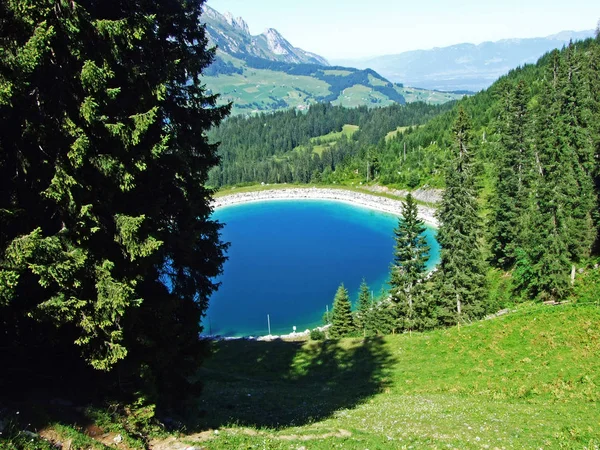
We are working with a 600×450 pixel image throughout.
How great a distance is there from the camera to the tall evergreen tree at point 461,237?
1469 inches

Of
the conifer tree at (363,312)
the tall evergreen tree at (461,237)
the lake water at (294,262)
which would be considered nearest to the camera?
the tall evergreen tree at (461,237)

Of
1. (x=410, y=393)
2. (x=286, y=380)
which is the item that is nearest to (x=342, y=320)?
(x=286, y=380)

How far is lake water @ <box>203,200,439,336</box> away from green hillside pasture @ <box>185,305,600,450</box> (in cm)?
4156

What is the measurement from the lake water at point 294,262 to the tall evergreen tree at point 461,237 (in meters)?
38.4

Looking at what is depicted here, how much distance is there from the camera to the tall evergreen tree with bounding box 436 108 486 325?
37312 millimetres

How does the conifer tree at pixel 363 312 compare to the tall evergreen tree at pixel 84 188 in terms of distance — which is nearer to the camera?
the tall evergreen tree at pixel 84 188

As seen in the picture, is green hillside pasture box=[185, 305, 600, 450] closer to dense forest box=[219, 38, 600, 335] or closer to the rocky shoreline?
dense forest box=[219, 38, 600, 335]

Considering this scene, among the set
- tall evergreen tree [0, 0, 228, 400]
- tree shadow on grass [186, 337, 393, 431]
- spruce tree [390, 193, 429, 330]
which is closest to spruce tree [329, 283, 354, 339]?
spruce tree [390, 193, 429, 330]

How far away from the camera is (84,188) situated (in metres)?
10.9

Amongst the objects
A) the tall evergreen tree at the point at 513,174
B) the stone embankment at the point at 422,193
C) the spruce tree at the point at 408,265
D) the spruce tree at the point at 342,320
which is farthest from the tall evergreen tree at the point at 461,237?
the stone embankment at the point at 422,193

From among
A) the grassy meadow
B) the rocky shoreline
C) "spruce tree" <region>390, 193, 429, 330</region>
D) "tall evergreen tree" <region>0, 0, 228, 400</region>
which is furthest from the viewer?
the rocky shoreline

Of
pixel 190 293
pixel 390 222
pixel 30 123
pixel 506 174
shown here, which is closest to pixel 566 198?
pixel 506 174

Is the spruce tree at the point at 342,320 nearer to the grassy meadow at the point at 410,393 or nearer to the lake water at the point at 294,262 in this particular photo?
the lake water at the point at 294,262

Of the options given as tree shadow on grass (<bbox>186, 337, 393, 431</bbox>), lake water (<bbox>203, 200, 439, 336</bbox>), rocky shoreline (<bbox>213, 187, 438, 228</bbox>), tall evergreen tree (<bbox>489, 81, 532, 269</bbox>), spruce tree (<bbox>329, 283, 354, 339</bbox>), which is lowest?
lake water (<bbox>203, 200, 439, 336</bbox>)
